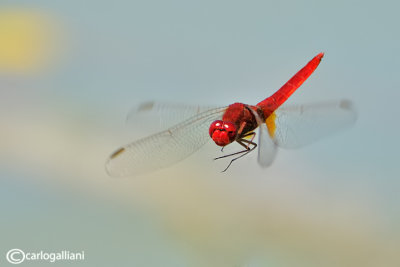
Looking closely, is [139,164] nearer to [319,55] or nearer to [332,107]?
[332,107]

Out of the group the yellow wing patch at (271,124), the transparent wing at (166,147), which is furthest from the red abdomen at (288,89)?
the transparent wing at (166,147)

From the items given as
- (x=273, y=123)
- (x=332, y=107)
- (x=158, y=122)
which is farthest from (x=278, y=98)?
(x=158, y=122)

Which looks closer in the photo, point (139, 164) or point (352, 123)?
point (352, 123)

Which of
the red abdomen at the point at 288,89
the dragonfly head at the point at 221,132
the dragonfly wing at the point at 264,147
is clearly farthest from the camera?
the red abdomen at the point at 288,89

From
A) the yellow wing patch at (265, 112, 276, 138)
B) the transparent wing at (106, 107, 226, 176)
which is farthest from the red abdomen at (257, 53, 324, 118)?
the transparent wing at (106, 107, 226, 176)

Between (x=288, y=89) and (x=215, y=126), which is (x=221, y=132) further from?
(x=288, y=89)

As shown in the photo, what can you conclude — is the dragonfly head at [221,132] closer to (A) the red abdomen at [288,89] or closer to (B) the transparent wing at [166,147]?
(B) the transparent wing at [166,147]

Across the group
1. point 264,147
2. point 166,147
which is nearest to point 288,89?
point 264,147

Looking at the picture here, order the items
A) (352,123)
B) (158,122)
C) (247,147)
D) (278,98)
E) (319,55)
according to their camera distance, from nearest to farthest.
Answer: (352,123)
(247,147)
(158,122)
(278,98)
(319,55)
